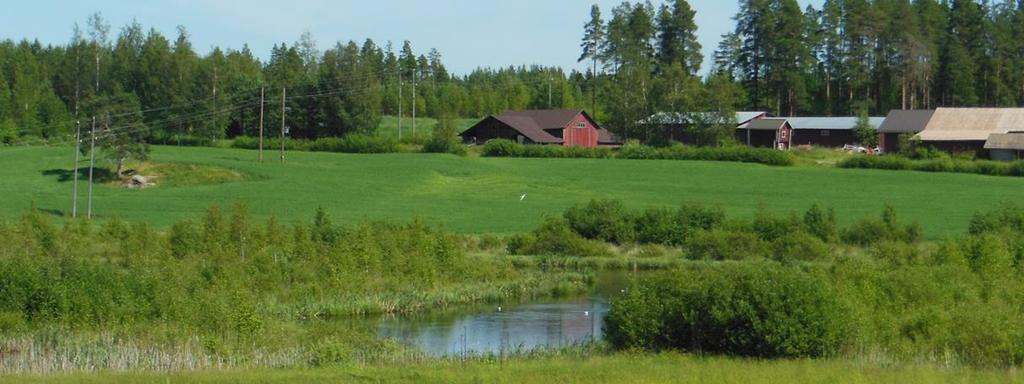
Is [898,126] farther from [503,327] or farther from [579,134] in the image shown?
[503,327]

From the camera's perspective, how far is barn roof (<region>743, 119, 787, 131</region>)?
328 feet

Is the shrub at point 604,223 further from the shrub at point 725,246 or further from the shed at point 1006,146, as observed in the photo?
the shed at point 1006,146

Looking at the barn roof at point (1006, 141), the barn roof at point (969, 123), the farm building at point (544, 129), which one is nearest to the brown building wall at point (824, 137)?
the barn roof at point (969, 123)

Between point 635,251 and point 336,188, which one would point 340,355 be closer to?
point 635,251

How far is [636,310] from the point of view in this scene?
25672 mm

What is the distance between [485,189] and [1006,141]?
3620cm

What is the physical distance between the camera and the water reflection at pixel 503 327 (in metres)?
30.4

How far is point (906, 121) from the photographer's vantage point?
94.6 m

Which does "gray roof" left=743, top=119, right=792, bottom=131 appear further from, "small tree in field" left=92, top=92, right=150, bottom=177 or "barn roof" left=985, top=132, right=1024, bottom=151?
"small tree in field" left=92, top=92, right=150, bottom=177

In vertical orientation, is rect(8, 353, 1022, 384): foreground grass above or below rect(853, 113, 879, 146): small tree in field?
below

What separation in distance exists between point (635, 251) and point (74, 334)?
3044 centimetres

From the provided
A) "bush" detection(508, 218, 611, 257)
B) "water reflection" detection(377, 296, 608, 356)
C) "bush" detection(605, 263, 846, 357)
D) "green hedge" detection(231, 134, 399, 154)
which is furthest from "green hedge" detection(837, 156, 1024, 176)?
"bush" detection(605, 263, 846, 357)

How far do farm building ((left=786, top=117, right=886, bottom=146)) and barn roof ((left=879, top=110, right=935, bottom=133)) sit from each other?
354cm

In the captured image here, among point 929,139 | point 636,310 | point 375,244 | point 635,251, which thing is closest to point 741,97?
point 929,139
